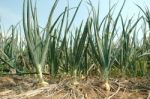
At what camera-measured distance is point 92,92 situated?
8.52 ft

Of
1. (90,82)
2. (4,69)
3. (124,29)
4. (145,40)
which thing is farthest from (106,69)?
(4,69)

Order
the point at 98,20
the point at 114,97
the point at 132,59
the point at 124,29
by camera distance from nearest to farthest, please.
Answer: the point at 114,97
the point at 98,20
the point at 124,29
the point at 132,59

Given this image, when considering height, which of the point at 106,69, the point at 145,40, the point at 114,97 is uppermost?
the point at 145,40

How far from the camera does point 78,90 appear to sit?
2.58 metres

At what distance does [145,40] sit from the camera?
12.1 feet

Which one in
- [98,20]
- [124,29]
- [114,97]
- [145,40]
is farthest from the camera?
[145,40]

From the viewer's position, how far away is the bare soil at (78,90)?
8.26 ft

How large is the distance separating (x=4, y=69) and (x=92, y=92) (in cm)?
137

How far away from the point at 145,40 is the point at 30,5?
1.49 meters

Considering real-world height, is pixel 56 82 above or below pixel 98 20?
below

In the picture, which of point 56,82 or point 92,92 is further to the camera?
point 56,82

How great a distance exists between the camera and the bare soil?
252 centimetres

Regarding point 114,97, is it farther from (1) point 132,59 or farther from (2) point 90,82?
(1) point 132,59

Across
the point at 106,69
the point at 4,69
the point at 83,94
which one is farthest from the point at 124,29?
the point at 4,69
